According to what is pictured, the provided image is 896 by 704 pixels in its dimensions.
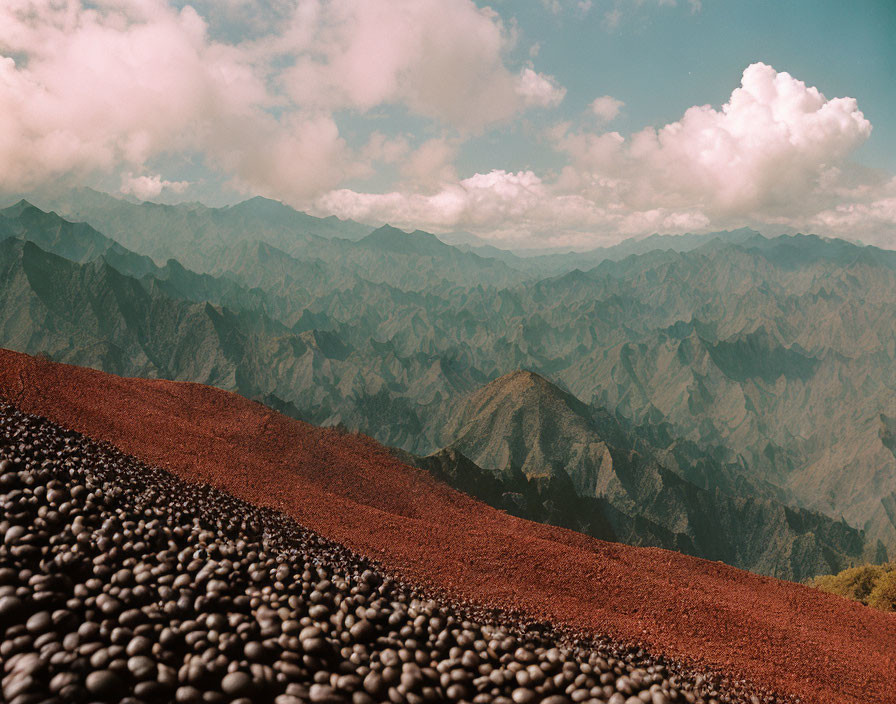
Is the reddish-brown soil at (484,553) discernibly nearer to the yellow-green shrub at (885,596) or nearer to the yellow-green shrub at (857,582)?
the yellow-green shrub at (885,596)

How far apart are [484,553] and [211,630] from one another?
14.4 meters

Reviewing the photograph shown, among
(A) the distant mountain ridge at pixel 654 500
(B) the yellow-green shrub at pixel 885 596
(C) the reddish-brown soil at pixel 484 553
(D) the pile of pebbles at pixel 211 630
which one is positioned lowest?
(A) the distant mountain ridge at pixel 654 500

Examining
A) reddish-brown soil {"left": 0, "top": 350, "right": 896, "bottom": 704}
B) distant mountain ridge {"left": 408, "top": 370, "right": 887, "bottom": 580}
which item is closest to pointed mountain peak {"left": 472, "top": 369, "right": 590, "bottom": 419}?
distant mountain ridge {"left": 408, "top": 370, "right": 887, "bottom": 580}

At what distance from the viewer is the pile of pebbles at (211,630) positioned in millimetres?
7027

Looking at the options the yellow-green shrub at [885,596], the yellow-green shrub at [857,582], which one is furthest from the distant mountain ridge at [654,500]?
the yellow-green shrub at [885,596]

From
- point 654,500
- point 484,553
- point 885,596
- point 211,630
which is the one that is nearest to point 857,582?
point 885,596

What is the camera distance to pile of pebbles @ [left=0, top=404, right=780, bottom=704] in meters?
7.03

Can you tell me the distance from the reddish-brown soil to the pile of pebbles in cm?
364

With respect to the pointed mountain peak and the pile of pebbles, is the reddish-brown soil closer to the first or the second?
the pile of pebbles

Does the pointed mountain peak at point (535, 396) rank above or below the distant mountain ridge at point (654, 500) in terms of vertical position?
above

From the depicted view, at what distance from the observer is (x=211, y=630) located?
26.5 ft

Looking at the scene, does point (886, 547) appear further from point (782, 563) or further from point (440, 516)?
→ point (440, 516)

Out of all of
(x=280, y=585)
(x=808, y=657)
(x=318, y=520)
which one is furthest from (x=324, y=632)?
(x=808, y=657)

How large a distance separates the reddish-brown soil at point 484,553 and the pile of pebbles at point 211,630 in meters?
3.64
